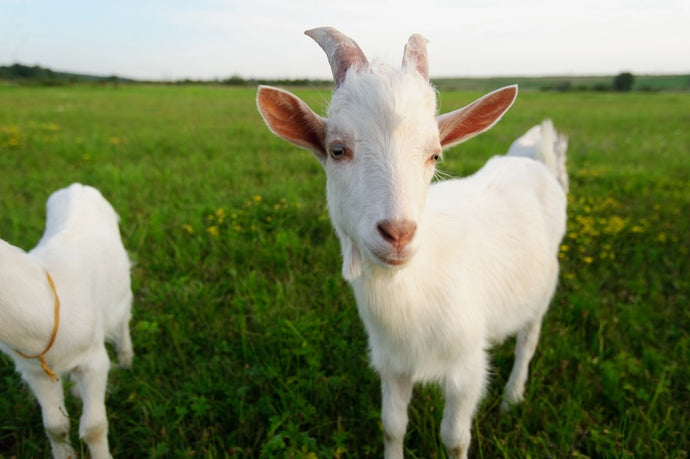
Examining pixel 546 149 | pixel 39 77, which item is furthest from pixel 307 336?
pixel 39 77

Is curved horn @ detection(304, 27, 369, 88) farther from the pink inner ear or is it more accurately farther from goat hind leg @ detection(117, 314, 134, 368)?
goat hind leg @ detection(117, 314, 134, 368)

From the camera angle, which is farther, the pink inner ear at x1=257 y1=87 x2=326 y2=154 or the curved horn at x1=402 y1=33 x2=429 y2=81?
the curved horn at x1=402 y1=33 x2=429 y2=81

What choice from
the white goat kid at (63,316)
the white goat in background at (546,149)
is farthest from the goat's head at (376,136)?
the white goat in background at (546,149)

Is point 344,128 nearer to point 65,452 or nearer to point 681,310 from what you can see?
point 65,452

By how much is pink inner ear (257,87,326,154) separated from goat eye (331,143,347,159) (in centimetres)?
14

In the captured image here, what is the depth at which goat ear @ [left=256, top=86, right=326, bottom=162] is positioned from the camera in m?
1.67

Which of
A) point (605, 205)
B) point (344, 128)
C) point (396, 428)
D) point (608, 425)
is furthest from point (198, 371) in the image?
point (605, 205)

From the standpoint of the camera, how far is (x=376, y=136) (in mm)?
1567

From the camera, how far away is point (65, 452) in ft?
7.29

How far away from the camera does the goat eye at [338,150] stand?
63.7 inches

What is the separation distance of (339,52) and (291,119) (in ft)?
1.16

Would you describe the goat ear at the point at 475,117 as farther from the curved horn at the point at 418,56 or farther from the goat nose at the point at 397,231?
the goat nose at the point at 397,231

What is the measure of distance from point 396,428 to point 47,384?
1.64 m

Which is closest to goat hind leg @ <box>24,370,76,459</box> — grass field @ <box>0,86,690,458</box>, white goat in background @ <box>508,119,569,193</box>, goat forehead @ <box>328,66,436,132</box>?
grass field @ <box>0,86,690,458</box>
